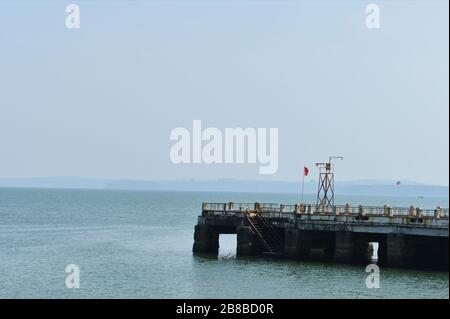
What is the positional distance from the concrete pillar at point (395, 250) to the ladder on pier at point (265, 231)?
10.0 m

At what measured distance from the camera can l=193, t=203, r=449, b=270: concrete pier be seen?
2361 inches

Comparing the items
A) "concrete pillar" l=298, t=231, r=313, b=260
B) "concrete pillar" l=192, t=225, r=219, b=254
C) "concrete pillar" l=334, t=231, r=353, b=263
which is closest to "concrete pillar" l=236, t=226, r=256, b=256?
"concrete pillar" l=192, t=225, r=219, b=254

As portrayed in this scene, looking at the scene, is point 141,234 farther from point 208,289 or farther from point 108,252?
point 208,289

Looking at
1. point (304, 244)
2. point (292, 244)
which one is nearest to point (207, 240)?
point (292, 244)

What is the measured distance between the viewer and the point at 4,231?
111 metres

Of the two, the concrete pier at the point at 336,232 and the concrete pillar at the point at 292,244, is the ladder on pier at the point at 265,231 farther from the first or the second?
the concrete pillar at the point at 292,244

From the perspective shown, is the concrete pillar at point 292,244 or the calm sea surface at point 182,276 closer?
the calm sea surface at point 182,276

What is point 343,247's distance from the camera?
2462 inches

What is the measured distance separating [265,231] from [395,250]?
12012mm

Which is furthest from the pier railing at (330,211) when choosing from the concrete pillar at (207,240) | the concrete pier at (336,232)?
the concrete pillar at (207,240)

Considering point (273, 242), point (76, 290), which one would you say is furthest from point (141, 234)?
point (76, 290)

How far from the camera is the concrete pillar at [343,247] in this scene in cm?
6238
